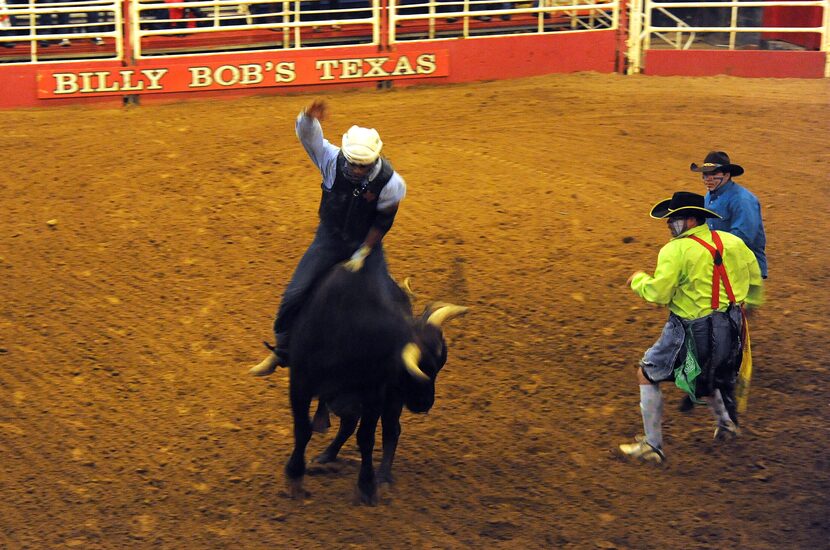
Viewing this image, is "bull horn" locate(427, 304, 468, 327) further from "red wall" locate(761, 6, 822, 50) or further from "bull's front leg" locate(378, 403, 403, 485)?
"red wall" locate(761, 6, 822, 50)

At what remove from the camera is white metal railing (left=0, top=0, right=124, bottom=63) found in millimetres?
13180

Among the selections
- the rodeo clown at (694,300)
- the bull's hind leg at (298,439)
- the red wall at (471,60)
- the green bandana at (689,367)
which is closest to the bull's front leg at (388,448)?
the bull's hind leg at (298,439)

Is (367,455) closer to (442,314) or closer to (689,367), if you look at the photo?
(442,314)

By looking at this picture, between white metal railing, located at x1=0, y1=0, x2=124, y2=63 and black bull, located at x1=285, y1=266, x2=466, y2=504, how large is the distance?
8.79 meters

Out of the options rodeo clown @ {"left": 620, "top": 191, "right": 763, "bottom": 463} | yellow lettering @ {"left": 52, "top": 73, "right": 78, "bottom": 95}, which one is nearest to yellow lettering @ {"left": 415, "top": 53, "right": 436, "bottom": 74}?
yellow lettering @ {"left": 52, "top": 73, "right": 78, "bottom": 95}

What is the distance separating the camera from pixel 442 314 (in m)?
5.83

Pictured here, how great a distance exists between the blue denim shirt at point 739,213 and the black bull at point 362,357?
219 cm

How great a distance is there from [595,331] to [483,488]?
242cm

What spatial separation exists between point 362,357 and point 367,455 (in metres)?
0.70

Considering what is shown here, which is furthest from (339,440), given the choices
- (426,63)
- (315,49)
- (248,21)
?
(248,21)

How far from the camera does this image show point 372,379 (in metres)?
5.54

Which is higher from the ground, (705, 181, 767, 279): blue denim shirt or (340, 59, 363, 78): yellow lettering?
(340, 59, 363, 78): yellow lettering

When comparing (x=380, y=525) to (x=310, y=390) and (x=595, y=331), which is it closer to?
(x=310, y=390)

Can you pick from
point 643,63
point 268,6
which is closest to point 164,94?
point 268,6
